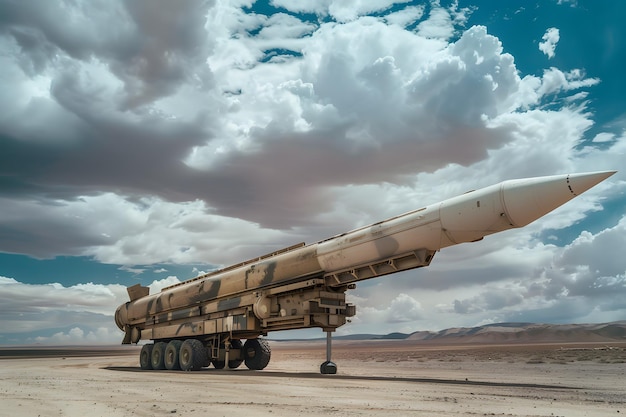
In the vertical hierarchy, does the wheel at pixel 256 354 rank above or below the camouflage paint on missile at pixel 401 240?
below

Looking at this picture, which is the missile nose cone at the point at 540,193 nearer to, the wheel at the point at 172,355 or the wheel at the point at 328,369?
the wheel at the point at 328,369

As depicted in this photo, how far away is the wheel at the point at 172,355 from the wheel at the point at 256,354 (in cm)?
308

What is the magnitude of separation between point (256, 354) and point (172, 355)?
381cm

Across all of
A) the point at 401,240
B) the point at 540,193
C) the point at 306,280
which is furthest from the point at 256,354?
the point at 540,193


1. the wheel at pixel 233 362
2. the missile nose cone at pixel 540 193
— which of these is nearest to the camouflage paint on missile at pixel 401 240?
the missile nose cone at pixel 540 193

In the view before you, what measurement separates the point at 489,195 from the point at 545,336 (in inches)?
4720

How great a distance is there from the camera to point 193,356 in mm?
21875

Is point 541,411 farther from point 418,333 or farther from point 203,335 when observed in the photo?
point 418,333

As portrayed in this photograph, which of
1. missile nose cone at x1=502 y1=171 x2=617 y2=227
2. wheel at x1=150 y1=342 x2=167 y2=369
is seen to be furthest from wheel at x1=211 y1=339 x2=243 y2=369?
missile nose cone at x1=502 y1=171 x2=617 y2=227

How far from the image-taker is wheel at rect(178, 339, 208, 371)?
21906mm

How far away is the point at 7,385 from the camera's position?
16047 mm

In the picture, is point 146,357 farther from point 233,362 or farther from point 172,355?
point 233,362

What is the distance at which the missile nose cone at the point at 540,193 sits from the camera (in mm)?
12742

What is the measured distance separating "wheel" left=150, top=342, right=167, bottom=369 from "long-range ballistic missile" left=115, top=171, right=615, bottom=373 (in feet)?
0.15
